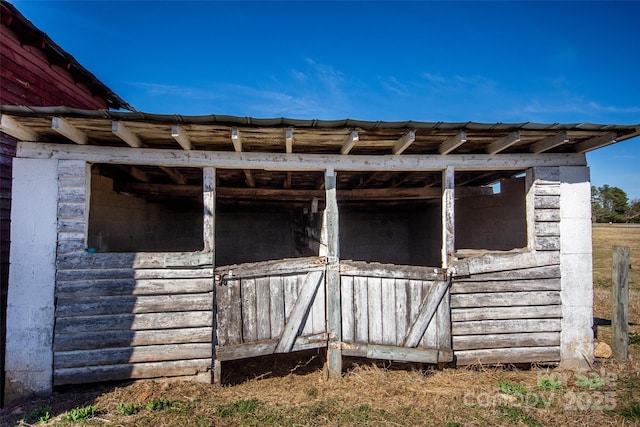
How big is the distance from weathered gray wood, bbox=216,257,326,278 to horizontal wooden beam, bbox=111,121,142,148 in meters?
1.89

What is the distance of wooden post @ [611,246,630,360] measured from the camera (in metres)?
4.97

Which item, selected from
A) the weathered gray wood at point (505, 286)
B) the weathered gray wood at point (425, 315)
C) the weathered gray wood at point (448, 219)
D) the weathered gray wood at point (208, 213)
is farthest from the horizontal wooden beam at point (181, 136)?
the weathered gray wood at point (505, 286)

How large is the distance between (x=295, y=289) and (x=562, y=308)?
3874 mm

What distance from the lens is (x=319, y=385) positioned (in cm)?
440

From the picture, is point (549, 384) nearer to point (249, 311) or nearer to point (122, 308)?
point (249, 311)

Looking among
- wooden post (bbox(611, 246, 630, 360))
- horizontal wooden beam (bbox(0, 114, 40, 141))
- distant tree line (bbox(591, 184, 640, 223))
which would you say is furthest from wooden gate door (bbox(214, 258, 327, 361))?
distant tree line (bbox(591, 184, 640, 223))

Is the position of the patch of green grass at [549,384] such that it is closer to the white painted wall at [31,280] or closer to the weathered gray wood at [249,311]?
the weathered gray wood at [249,311]

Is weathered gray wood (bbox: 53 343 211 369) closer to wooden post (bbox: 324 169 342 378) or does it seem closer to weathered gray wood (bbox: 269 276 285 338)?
weathered gray wood (bbox: 269 276 285 338)

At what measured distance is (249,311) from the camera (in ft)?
14.3

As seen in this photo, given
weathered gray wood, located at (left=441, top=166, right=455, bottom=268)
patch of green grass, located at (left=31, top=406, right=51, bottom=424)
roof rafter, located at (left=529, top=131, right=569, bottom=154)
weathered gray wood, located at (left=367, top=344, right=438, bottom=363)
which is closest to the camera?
patch of green grass, located at (left=31, top=406, right=51, bottom=424)

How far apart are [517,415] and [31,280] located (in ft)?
19.4

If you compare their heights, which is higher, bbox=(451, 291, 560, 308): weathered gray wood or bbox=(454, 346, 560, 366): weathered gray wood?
bbox=(451, 291, 560, 308): weathered gray wood

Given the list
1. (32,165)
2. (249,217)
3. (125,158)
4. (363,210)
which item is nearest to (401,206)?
(363,210)

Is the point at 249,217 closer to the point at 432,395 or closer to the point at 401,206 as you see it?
the point at 401,206
